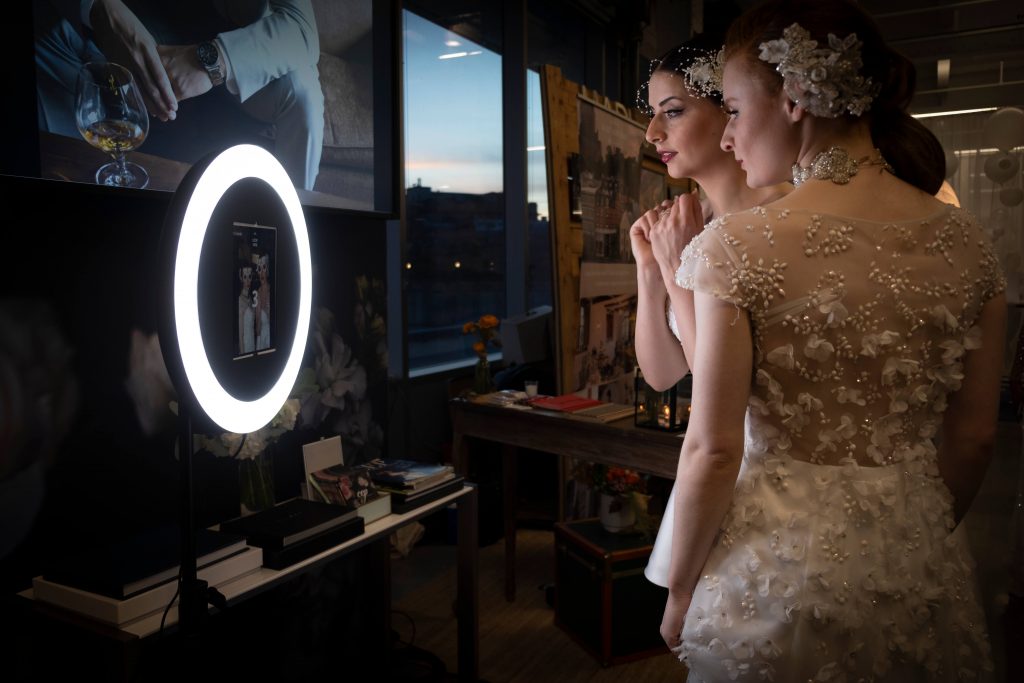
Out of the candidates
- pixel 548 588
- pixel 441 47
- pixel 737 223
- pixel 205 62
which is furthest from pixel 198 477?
pixel 441 47

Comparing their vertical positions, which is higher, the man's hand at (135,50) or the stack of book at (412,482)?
the man's hand at (135,50)

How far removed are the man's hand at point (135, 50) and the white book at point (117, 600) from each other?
1279mm

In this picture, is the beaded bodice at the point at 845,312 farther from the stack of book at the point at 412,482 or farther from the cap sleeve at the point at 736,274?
the stack of book at the point at 412,482

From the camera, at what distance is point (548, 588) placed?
320cm

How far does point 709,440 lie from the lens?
3.68 ft

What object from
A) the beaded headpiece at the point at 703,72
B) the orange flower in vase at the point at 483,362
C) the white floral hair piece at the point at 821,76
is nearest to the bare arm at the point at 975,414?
the white floral hair piece at the point at 821,76

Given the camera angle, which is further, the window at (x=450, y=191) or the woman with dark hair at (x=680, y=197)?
the window at (x=450, y=191)

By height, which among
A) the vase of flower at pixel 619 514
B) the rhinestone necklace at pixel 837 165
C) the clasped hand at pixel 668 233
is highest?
the rhinestone necklace at pixel 837 165

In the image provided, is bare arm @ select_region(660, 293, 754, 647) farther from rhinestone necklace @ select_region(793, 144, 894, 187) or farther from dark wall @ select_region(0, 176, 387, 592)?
dark wall @ select_region(0, 176, 387, 592)

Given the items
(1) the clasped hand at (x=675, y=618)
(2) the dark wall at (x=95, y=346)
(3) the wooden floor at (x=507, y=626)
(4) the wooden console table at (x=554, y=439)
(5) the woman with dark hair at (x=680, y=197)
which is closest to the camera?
(1) the clasped hand at (x=675, y=618)

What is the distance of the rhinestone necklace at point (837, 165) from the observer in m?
1.13

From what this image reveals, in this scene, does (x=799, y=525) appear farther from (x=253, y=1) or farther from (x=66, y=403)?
(x=253, y=1)

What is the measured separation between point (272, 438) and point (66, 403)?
1.70ft

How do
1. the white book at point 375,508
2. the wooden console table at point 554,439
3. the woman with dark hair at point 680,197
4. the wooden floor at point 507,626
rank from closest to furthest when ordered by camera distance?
the woman with dark hair at point 680,197
the white book at point 375,508
the wooden console table at point 554,439
the wooden floor at point 507,626
